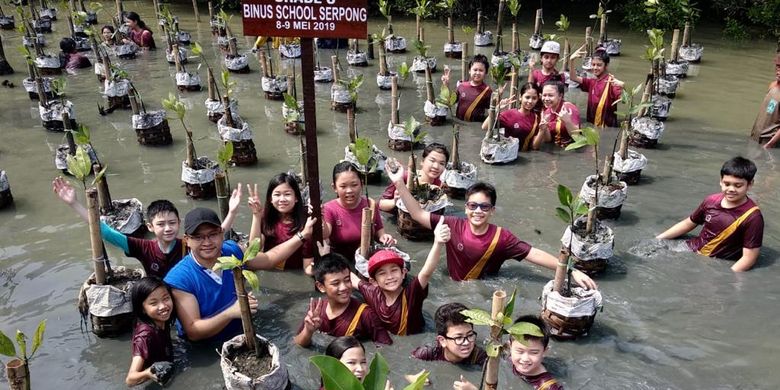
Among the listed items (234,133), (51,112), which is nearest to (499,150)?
(234,133)

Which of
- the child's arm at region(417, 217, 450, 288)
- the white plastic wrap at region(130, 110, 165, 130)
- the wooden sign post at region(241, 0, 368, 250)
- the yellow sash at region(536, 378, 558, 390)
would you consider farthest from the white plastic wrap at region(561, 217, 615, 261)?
the white plastic wrap at region(130, 110, 165, 130)

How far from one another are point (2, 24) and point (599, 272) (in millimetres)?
17668

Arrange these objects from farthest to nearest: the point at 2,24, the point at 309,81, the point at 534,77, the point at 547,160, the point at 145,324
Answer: the point at 2,24, the point at 534,77, the point at 547,160, the point at 309,81, the point at 145,324

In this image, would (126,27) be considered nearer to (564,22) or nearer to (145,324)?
(564,22)

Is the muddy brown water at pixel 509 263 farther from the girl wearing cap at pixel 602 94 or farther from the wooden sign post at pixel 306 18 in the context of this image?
the wooden sign post at pixel 306 18

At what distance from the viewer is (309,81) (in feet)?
15.7

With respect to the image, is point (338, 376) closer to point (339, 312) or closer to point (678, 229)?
point (339, 312)

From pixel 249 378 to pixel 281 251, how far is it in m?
1.51

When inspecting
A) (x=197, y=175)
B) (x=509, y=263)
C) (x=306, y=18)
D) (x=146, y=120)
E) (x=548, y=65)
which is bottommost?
(x=509, y=263)

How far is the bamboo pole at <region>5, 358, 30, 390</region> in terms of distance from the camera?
2867mm

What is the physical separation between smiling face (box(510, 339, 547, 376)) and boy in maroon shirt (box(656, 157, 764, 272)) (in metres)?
2.71

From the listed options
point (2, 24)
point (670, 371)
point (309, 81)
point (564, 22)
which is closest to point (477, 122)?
point (564, 22)

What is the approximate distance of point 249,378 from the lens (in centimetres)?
379

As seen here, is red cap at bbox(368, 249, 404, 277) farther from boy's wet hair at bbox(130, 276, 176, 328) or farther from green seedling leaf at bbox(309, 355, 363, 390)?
green seedling leaf at bbox(309, 355, 363, 390)
